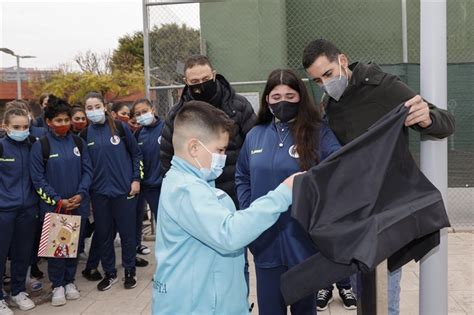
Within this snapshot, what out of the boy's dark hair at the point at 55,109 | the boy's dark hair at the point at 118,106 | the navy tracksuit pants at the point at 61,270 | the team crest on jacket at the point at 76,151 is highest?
the boy's dark hair at the point at 118,106

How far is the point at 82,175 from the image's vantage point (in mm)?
5461

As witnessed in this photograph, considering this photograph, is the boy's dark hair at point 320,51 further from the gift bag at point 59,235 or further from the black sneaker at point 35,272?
the black sneaker at point 35,272

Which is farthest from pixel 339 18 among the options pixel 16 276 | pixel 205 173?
pixel 205 173

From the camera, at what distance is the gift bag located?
4.88m

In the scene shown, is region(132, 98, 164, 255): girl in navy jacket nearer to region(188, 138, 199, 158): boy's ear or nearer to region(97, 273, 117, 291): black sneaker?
region(97, 273, 117, 291): black sneaker

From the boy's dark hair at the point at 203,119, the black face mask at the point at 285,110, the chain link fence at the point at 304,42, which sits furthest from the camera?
the chain link fence at the point at 304,42

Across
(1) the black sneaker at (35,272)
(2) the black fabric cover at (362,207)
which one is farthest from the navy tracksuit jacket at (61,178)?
(2) the black fabric cover at (362,207)

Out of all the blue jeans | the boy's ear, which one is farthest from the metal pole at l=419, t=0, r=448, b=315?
the boy's ear

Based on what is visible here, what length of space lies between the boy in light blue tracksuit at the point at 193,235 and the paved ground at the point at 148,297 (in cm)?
268

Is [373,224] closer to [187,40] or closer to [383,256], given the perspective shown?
[383,256]

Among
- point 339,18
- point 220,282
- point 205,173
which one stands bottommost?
point 220,282

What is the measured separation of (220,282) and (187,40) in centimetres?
659

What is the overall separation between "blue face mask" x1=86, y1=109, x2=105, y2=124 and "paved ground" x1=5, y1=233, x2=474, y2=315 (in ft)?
6.23

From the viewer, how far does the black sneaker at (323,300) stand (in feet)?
15.8
